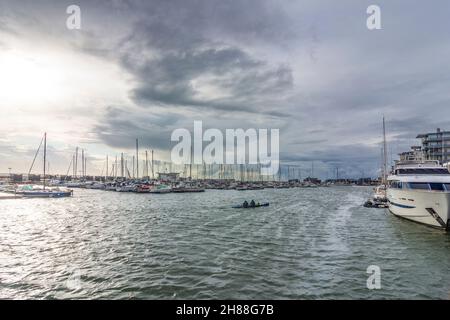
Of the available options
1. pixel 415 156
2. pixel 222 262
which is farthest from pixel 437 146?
pixel 222 262

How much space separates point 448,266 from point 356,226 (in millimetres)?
16333

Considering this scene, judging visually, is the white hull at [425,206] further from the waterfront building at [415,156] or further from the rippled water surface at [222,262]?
the waterfront building at [415,156]

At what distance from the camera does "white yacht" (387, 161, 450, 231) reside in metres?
27.5

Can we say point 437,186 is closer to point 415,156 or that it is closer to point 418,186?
point 418,186

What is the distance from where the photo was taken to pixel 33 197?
83188 mm

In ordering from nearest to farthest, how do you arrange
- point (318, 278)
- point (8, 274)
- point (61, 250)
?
1. point (318, 278)
2. point (8, 274)
3. point (61, 250)

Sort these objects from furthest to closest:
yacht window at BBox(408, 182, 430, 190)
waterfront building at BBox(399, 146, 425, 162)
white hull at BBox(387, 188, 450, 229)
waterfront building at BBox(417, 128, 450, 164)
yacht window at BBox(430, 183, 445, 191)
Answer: waterfront building at BBox(417, 128, 450, 164) < waterfront building at BBox(399, 146, 425, 162) < yacht window at BBox(408, 182, 430, 190) < yacht window at BBox(430, 183, 445, 191) < white hull at BBox(387, 188, 450, 229)

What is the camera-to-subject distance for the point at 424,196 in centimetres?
2919

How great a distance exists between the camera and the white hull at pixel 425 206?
27219mm

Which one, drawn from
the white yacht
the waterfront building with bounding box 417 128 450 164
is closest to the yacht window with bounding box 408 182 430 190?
the white yacht

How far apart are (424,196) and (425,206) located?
1138 millimetres

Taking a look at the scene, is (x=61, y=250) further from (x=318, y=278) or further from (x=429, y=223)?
(x=429, y=223)

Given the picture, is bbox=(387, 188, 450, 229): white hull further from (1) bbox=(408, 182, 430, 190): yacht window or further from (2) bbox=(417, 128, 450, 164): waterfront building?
(2) bbox=(417, 128, 450, 164): waterfront building

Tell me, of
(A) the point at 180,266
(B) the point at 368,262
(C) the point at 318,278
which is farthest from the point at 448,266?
(A) the point at 180,266
